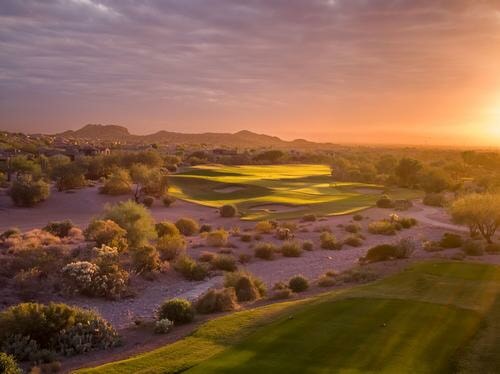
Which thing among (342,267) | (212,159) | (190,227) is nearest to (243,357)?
(342,267)

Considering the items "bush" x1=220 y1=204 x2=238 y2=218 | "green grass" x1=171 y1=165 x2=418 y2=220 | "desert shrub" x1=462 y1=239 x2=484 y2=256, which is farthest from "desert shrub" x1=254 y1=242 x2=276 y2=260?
"bush" x1=220 y1=204 x2=238 y2=218

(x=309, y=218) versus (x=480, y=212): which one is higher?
(x=480, y=212)

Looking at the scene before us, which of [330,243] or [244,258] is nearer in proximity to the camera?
[244,258]

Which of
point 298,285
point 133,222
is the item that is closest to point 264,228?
point 133,222

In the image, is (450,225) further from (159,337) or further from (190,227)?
(159,337)

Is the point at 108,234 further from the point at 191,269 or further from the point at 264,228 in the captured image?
the point at 264,228
